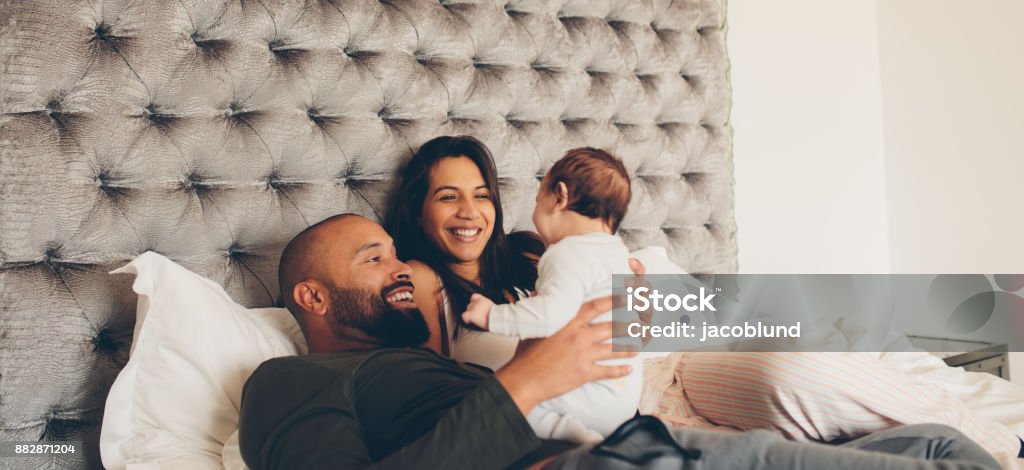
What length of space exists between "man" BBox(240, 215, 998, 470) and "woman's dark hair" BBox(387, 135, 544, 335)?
265 millimetres

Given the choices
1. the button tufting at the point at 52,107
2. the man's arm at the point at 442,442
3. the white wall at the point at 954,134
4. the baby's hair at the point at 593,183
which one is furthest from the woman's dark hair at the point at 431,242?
the white wall at the point at 954,134

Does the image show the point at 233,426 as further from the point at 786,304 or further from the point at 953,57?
the point at 953,57

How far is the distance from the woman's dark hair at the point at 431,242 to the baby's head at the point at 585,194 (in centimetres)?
38

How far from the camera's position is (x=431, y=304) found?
1.61 m

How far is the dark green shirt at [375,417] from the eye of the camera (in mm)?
1026

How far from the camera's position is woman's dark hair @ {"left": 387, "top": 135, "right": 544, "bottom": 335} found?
169cm

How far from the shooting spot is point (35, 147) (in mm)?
1410

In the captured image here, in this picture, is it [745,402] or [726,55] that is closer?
[745,402]

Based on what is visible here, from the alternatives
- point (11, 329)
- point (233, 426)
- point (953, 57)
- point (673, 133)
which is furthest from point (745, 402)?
point (953, 57)

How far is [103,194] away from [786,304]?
83.8 inches

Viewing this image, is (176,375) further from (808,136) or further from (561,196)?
(808,136)

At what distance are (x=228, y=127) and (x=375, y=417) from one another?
2.65 feet

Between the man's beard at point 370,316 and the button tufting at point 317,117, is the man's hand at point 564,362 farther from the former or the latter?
the button tufting at point 317,117

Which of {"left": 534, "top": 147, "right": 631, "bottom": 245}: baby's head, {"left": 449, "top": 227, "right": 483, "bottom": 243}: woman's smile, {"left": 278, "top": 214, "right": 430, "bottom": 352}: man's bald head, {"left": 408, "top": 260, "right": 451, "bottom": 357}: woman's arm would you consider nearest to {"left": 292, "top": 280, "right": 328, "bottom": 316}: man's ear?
{"left": 278, "top": 214, "right": 430, "bottom": 352}: man's bald head
